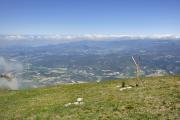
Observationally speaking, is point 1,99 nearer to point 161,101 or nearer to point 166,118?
point 161,101

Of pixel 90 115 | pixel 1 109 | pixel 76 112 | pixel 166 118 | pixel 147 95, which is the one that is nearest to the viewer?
pixel 166 118

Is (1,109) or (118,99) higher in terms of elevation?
(118,99)

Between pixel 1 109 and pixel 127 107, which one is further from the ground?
pixel 127 107

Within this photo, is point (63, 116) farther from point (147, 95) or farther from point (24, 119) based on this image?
point (147, 95)

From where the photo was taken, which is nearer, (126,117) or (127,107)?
(126,117)

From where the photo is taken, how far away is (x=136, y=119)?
25906mm

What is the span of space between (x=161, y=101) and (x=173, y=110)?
4009 mm

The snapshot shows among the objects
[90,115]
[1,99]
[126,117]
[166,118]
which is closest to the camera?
[166,118]

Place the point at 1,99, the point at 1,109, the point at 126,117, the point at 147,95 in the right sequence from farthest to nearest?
the point at 1,99, the point at 1,109, the point at 147,95, the point at 126,117

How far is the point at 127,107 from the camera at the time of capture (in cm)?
3016

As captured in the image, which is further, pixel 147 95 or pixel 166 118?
pixel 147 95

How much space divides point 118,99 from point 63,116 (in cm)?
737

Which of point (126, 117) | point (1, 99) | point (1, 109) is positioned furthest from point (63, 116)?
point (1, 99)

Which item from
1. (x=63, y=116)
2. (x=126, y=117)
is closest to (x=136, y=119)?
(x=126, y=117)
